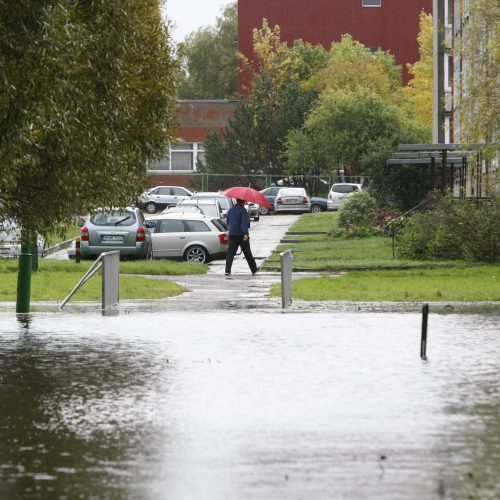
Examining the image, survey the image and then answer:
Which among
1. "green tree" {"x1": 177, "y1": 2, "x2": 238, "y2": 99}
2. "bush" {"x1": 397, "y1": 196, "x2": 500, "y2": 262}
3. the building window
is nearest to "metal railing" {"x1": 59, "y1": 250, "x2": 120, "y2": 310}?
"bush" {"x1": 397, "y1": 196, "x2": 500, "y2": 262}

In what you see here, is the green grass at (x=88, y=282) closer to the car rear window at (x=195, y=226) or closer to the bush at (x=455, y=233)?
the car rear window at (x=195, y=226)

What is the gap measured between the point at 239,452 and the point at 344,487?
139 centimetres

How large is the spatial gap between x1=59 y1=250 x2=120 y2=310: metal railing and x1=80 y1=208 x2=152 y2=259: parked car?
41.9 feet

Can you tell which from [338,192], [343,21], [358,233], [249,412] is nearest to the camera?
[249,412]

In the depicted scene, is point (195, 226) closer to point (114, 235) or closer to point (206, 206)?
point (114, 235)

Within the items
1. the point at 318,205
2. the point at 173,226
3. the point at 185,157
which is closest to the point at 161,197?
the point at 318,205

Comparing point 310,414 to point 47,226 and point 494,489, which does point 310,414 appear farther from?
point 47,226

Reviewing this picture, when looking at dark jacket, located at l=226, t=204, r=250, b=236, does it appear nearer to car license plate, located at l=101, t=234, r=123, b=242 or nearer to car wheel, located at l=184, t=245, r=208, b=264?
car wheel, located at l=184, t=245, r=208, b=264

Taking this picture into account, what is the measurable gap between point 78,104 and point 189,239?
19.6 meters

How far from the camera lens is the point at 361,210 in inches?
1859

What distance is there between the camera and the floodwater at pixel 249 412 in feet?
28.6

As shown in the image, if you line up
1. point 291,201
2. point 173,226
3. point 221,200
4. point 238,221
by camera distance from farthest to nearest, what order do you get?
point 291,201, point 221,200, point 173,226, point 238,221

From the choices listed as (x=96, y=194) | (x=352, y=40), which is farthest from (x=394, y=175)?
(x=352, y=40)

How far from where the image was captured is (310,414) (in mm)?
11477
